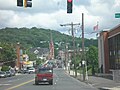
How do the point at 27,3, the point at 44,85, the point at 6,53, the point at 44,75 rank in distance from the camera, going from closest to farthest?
the point at 27,3
the point at 44,85
the point at 44,75
the point at 6,53

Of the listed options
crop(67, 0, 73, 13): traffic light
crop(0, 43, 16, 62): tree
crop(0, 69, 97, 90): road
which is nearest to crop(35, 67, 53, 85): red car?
crop(0, 69, 97, 90): road

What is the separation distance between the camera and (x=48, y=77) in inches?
1597

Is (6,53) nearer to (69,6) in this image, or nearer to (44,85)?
(44,85)

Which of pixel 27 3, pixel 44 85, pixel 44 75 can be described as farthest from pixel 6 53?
pixel 27 3

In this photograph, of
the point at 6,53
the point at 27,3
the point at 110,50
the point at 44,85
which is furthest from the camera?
the point at 6,53

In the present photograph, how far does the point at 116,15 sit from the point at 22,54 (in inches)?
5425

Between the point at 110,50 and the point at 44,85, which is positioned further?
the point at 110,50

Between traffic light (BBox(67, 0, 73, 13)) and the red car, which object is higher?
traffic light (BBox(67, 0, 73, 13))

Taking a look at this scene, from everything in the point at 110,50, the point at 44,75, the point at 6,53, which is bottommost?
the point at 44,75

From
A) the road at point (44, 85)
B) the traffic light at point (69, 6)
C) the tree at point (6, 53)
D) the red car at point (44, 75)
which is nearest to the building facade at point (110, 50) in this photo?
the road at point (44, 85)

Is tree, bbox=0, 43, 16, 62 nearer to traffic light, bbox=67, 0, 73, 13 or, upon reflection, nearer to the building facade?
the building facade

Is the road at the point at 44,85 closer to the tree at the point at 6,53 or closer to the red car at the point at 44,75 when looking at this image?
the red car at the point at 44,75

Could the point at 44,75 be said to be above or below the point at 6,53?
below

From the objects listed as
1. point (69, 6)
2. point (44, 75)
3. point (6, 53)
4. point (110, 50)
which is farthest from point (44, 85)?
point (6, 53)
